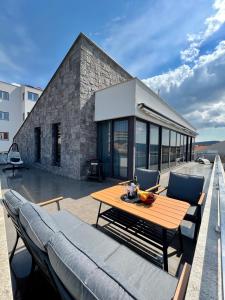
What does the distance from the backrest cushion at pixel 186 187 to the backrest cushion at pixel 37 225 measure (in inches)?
100

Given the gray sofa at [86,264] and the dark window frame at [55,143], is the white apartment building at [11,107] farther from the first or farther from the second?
the gray sofa at [86,264]

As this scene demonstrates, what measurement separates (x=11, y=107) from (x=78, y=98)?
20.0m

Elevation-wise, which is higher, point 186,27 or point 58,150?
point 186,27

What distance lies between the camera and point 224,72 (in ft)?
26.8

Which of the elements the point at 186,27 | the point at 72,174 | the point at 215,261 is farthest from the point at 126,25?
the point at 215,261

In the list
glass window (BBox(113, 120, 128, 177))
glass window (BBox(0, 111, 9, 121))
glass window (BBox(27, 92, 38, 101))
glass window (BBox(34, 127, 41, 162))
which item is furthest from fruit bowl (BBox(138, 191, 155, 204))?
glass window (BBox(27, 92, 38, 101))

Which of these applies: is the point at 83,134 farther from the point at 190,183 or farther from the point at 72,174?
the point at 190,183

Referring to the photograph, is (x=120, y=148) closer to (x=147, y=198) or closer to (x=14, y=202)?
(x=147, y=198)

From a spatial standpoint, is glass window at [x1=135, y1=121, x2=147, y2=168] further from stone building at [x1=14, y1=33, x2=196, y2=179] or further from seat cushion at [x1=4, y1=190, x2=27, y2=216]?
seat cushion at [x1=4, y1=190, x2=27, y2=216]

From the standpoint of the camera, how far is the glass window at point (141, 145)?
→ 19.3 ft

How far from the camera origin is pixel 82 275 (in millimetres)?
700

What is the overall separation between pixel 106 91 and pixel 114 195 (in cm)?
484

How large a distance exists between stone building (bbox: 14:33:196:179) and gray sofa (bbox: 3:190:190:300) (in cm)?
405

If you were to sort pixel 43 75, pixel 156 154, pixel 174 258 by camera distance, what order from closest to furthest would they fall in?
pixel 174 258, pixel 156 154, pixel 43 75
